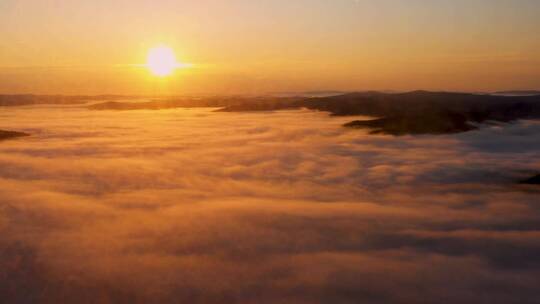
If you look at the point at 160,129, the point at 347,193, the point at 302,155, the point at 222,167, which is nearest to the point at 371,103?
the point at 160,129

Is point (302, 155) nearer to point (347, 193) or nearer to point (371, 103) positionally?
point (347, 193)

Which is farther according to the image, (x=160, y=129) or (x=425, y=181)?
(x=160, y=129)

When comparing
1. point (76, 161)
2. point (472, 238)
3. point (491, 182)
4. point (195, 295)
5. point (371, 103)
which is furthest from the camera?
point (371, 103)

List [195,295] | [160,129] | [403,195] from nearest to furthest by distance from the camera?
[195,295] < [403,195] < [160,129]

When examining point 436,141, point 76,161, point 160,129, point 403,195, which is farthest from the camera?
point 160,129

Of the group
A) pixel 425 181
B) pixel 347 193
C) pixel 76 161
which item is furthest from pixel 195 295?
pixel 76 161

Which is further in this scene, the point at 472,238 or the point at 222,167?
the point at 222,167

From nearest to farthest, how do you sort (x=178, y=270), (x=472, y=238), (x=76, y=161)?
(x=178, y=270) → (x=472, y=238) → (x=76, y=161)

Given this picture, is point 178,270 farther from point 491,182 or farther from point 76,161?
point 76,161
